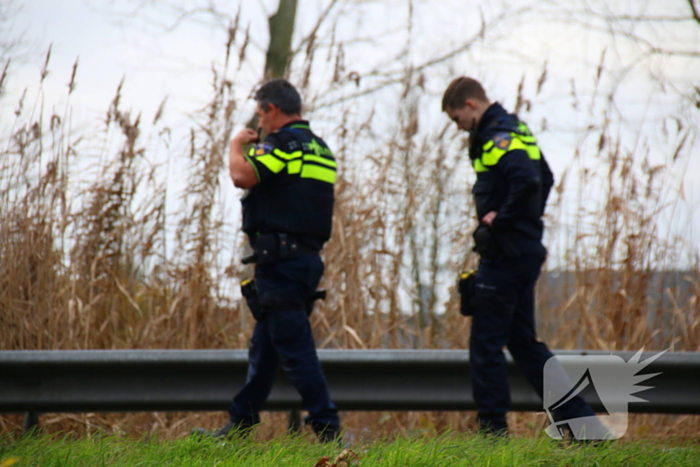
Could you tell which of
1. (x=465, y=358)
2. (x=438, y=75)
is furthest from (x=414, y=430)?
(x=438, y=75)

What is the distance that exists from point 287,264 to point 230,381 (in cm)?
76

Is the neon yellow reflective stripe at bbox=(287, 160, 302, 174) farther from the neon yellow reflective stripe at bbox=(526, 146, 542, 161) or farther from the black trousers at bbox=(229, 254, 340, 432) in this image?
the neon yellow reflective stripe at bbox=(526, 146, 542, 161)

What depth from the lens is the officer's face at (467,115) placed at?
3.50 m

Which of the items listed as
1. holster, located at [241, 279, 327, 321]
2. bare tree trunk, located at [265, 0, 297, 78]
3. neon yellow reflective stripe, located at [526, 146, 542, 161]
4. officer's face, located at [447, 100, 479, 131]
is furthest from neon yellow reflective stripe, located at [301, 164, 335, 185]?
bare tree trunk, located at [265, 0, 297, 78]

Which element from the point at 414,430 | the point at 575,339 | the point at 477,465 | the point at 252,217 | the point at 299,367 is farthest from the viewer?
the point at 575,339

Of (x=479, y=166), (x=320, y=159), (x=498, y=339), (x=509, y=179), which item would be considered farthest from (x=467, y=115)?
(x=498, y=339)

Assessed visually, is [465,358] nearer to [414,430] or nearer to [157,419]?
[414,430]

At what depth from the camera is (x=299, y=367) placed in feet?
10.5

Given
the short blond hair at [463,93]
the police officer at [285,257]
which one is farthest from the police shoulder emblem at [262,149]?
the short blond hair at [463,93]

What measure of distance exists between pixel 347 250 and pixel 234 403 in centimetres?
156

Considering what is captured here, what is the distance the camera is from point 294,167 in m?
3.41

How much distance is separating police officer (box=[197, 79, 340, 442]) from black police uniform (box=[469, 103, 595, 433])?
746 mm

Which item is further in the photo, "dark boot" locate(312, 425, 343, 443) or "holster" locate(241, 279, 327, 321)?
"holster" locate(241, 279, 327, 321)

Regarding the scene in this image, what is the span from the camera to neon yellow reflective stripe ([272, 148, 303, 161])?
11.0ft
